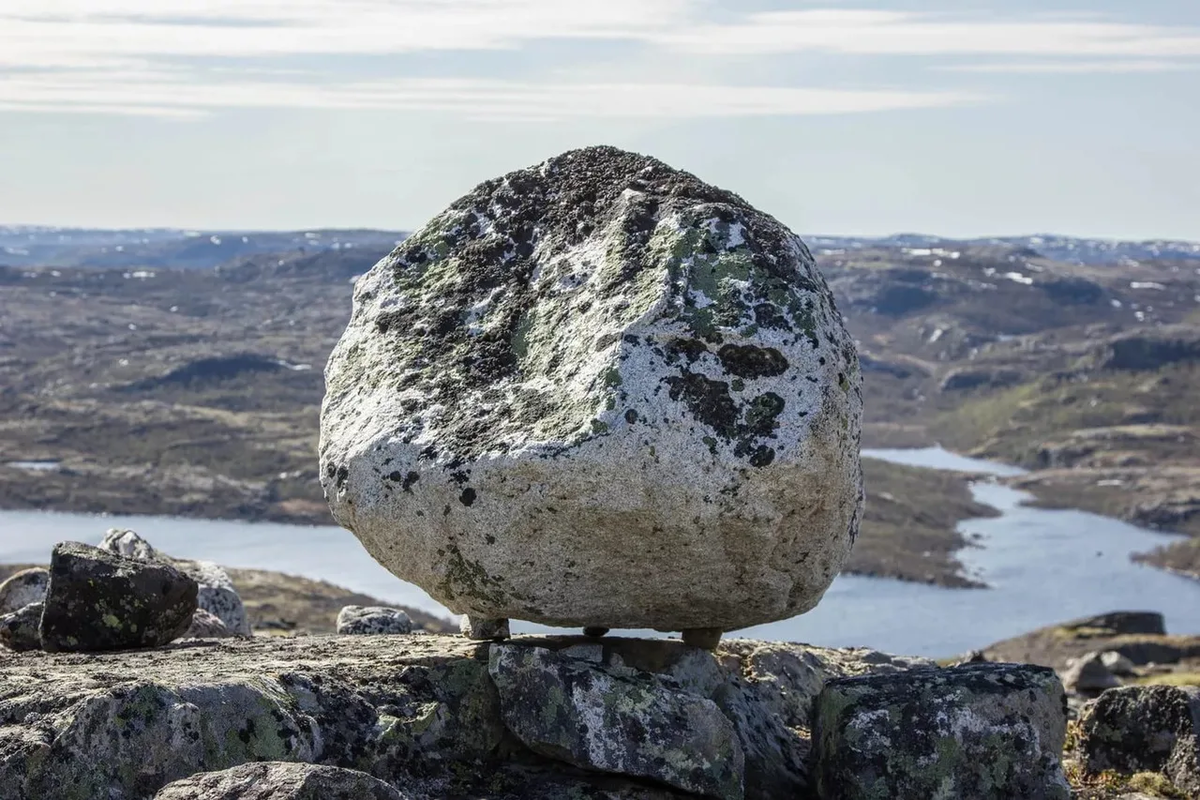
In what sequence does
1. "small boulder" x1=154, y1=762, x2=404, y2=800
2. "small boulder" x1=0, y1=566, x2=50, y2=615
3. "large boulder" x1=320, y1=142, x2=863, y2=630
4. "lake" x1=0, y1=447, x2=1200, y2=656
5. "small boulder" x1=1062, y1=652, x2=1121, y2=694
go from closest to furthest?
"small boulder" x1=154, y1=762, x2=404, y2=800, "large boulder" x1=320, y1=142, x2=863, y2=630, "small boulder" x1=0, y1=566, x2=50, y2=615, "small boulder" x1=1062, y1=652, x2=1121, y2=694, "lake" x1=0, y1=447, x2=1200, y2=656

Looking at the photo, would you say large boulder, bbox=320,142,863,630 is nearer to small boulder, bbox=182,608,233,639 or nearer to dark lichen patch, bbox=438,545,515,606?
dark lichen patch, bbox=438,545,515,606

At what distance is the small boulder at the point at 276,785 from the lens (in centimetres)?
952

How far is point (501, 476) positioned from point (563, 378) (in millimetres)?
1284

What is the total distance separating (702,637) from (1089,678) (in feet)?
129

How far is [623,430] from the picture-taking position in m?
13.8

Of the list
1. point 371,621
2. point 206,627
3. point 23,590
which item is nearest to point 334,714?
point 206,627

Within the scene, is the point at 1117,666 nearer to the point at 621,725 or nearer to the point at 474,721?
the point at 474,721

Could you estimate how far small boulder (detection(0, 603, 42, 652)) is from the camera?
57.3 feet

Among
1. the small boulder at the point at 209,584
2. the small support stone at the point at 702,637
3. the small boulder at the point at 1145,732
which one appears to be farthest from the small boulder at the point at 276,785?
the small boulder at the point at 209,584

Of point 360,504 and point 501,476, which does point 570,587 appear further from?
point 360,504

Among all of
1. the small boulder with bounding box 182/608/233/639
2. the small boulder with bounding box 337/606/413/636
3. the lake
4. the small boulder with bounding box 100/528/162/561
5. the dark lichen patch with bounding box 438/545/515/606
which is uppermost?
the dark lichen patch with bounding box 438/545/515/606

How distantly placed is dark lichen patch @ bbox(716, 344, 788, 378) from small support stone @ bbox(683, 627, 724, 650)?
11.9 feet

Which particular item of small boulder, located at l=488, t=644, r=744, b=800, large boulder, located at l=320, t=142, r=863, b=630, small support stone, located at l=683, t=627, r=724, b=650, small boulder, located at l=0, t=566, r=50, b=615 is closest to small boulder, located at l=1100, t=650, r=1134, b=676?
small support stone, located at l=683, t=627, r=724, b=650

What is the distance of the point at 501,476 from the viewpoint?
14.2 metres
